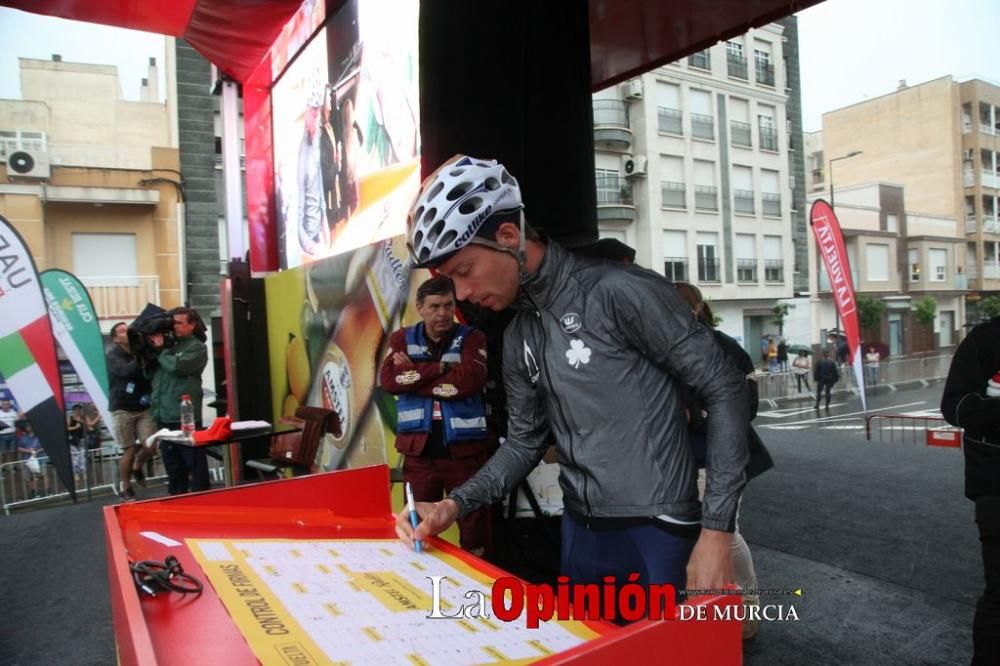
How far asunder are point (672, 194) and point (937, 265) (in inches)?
432

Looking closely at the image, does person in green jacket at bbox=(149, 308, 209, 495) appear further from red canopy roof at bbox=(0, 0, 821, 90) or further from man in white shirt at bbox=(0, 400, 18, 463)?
man in white shirt at bbox=(0, 400, 18, 463)

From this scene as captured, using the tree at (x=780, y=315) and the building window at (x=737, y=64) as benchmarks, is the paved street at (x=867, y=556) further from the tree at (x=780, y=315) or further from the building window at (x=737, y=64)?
the building window at (x=737, y=64)

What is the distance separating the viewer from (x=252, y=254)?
6738 millimetres

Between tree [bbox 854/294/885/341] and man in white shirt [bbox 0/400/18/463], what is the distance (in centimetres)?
1729

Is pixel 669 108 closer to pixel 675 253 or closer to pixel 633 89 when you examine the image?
pixel 633 89

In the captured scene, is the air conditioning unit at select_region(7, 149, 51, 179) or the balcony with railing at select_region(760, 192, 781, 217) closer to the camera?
the air conditioning unit at select_region(7, 149, 51, 179)

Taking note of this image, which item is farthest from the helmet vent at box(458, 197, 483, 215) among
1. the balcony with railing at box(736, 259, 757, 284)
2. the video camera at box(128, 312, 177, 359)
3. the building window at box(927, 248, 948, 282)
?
the balcony with railing at box(736, 259, 757, 284)

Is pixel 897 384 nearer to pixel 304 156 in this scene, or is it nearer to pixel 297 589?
pixel 304 156

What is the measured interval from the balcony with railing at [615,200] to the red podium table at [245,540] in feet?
76.4

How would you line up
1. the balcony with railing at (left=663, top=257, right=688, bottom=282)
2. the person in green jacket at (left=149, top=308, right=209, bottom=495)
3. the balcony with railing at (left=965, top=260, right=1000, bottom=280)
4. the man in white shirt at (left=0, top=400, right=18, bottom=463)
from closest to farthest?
the person in green jacket at (left=149, top=308, right=209, bottom=495), the man in white shirt at (left=0, top=400, right=18, bottom=463), the balcony with railing at (left=965, top=260, right=1000, bottom=280), the balcony with railing at (left=663, top=257, right=688, bottom=282)

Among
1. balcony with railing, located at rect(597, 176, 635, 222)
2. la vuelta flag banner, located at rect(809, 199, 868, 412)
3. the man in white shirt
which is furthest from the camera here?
balcony with railing, located at rect(597, 176, 635, 222)

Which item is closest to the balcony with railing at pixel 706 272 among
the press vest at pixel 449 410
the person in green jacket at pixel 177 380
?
the person in green jacket at pixel 177 380

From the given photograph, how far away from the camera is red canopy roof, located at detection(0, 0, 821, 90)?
4.46m

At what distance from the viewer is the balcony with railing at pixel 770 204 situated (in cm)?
2644
